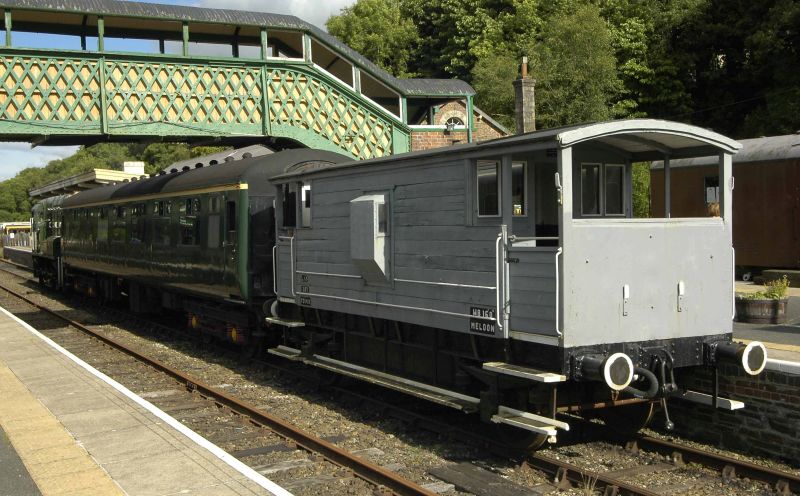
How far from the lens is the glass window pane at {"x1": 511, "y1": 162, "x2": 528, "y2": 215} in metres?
8.23

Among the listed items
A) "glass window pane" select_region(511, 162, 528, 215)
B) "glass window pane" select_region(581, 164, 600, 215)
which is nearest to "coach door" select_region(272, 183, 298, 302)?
"glass window pane" select_region(511, 162, 528, 215)

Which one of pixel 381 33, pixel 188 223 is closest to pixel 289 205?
pixel 188 223

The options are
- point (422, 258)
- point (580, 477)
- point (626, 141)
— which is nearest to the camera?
point (580, 477)

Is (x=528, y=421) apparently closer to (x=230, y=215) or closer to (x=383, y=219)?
(x=383, y=219)

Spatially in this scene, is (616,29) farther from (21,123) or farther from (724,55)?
(21,123)

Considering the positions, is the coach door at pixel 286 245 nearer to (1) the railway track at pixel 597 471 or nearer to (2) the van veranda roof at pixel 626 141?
(2) the van veranda roof at pixel 626 141

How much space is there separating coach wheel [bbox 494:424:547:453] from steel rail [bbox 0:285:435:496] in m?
1.34

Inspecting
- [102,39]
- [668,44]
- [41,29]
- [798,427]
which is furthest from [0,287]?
[668,44]

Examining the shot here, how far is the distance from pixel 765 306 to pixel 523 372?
6517 millimetres

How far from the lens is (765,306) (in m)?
12.1

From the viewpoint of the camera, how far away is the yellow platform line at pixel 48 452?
670 centimetres

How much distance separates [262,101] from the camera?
53.5 ft

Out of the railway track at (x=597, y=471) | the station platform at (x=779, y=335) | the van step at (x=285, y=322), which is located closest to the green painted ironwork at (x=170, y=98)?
the van step at (x=285, y=322)

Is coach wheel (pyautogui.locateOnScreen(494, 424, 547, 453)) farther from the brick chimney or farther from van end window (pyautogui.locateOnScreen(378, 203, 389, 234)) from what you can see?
the brick chimney
